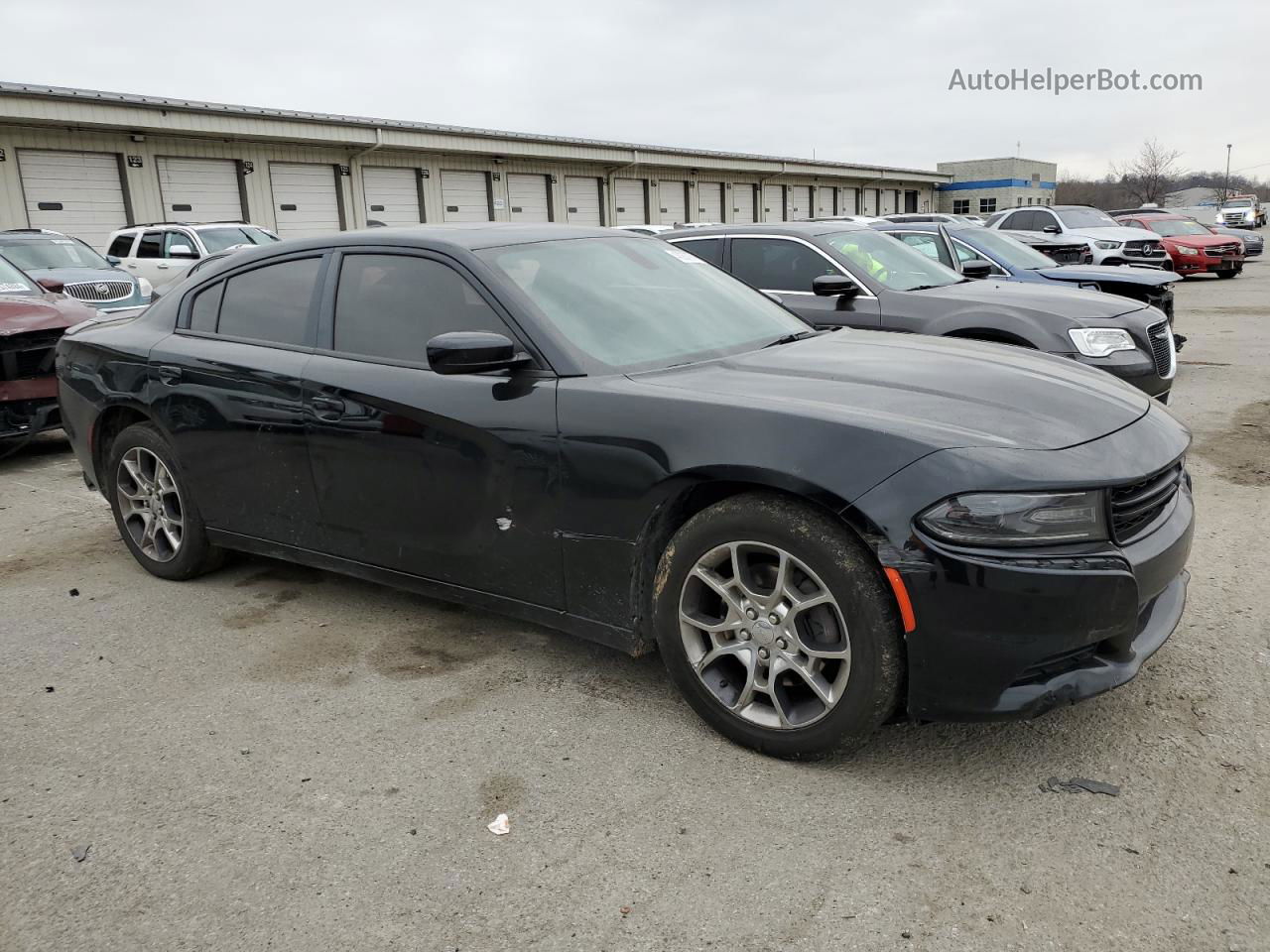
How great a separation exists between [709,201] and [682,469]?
38.1 metres

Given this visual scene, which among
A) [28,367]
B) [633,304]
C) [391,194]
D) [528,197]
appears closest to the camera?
[633,304]

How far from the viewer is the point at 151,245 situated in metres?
17.6

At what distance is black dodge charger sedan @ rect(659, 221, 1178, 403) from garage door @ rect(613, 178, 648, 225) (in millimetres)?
26562

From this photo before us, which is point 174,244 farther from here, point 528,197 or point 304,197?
point 528,197

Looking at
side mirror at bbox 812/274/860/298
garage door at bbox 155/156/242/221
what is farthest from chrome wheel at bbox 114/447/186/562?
garage door at bbox 155/156/242/221

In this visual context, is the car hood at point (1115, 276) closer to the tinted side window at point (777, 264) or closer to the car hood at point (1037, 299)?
the car hood at point (1037, 299)

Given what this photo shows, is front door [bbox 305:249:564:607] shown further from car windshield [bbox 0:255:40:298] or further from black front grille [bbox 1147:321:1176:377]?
car windshield [bbox 0:255:40:298]

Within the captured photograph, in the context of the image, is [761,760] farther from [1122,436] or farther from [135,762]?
[135,762]

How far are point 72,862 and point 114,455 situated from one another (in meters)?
2.70

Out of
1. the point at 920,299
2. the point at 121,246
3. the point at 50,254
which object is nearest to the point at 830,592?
the point at 920,299

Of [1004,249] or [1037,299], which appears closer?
[1037,299]

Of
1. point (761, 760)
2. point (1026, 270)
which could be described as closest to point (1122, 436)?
point (761, 760)

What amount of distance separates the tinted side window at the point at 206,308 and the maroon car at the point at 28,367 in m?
3.12

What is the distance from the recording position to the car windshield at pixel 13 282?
829 centimetres
